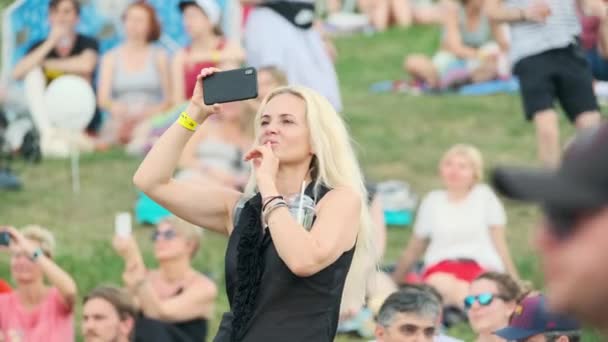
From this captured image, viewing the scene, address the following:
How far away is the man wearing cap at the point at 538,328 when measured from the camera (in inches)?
201

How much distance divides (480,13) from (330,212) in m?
8.20

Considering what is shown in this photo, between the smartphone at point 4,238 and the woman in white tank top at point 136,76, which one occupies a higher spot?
the woman in white tank top at point 136,76

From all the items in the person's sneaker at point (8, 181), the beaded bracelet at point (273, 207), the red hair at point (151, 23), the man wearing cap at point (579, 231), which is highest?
the man wearing cap at point (579, 231)

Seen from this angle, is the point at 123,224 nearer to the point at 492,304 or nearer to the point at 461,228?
the point at 492,304

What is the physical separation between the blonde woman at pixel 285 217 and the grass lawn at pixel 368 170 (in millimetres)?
3140

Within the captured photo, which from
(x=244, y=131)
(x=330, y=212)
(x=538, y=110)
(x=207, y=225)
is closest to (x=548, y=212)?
(x=330, y=212)

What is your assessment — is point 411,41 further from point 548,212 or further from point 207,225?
point 548,212

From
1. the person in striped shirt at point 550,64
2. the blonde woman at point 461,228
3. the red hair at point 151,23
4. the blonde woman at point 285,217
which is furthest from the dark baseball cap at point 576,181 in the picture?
the red hair at point 151,23

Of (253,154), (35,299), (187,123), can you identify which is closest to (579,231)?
(253,154)

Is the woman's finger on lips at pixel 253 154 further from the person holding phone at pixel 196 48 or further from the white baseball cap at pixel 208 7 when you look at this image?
the white baseball cap at pixel 208 7

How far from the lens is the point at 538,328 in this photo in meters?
5.11

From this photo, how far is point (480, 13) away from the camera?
12062mm

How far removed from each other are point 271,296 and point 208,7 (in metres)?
6.55

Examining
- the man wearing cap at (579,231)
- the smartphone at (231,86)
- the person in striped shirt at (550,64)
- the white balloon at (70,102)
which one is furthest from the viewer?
the white balloon at (70,102)
